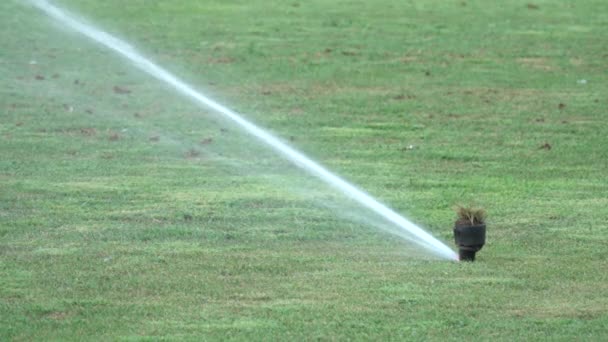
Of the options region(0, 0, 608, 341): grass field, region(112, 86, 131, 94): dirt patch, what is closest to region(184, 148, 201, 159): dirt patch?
region(0, 0, 608, 341): grass field

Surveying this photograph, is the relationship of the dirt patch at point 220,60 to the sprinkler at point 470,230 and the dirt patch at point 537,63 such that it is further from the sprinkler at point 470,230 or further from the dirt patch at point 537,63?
the sprinkler at point 470,230

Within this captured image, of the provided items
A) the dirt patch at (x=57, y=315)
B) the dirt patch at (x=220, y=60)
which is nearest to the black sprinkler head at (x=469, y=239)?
the dirt patch at (x=57, y=315)

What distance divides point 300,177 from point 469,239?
406 cm

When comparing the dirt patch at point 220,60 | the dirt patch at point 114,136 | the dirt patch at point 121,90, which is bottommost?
the dirt patch at point 114,136

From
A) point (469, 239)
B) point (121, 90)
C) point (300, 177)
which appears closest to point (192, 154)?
point (300, 177)

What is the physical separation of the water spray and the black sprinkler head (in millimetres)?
160

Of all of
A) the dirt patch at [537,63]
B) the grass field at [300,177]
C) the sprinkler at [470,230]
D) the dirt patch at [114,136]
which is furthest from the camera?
the dirt patch at [537,63]

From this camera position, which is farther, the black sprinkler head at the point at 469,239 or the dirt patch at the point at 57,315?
the black sprinkler head at the point at 469,239

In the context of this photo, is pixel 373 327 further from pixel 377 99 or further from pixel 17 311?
pixel 377 99

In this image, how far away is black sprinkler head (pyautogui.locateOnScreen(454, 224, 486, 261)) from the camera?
10469mm

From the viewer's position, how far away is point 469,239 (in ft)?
34.7

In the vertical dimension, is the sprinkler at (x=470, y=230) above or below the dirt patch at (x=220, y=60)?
below

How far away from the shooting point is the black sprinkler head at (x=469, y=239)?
1047 cm

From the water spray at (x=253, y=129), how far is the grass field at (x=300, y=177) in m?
0.18
